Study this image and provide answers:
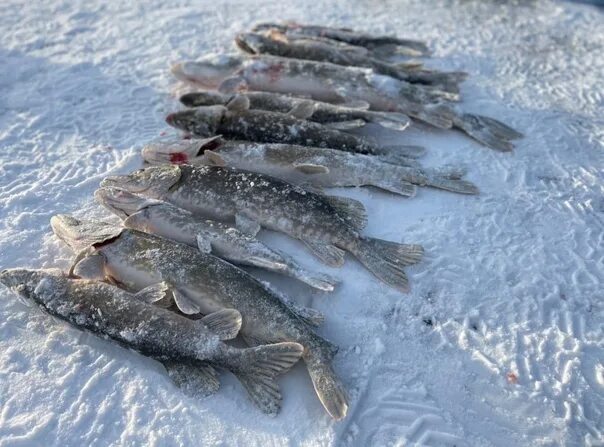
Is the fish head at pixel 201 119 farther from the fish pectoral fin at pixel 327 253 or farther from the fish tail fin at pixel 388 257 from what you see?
the fish tail fin at pixel 388 257

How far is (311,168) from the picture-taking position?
4578mm

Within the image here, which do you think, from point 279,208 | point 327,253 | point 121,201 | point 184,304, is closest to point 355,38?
point 279,208

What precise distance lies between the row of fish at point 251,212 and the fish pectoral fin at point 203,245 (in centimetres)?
1

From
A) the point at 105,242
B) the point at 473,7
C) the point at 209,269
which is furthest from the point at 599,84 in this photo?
the point at 105,242

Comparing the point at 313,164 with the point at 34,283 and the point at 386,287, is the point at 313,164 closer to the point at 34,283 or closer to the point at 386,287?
the point at 386,287

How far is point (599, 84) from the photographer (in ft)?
21.3

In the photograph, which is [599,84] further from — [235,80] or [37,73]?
[37,73]

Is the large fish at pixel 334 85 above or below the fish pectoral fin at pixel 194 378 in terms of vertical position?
above

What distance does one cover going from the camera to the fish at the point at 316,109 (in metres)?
5.22

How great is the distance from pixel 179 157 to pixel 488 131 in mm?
3121

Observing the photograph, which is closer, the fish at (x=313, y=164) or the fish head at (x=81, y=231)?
the fish head at (x=81, y=231)

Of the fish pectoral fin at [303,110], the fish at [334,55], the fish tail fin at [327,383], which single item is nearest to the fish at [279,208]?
the fish tail fin at [327,383]

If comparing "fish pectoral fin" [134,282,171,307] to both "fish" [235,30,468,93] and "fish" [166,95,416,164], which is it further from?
"fish" [235,30,468,93]

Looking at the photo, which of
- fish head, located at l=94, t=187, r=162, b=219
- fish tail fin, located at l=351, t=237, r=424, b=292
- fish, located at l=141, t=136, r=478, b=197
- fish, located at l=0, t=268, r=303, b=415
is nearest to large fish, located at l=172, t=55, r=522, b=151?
fish, located at l=141, t=136, r=478, b=197
